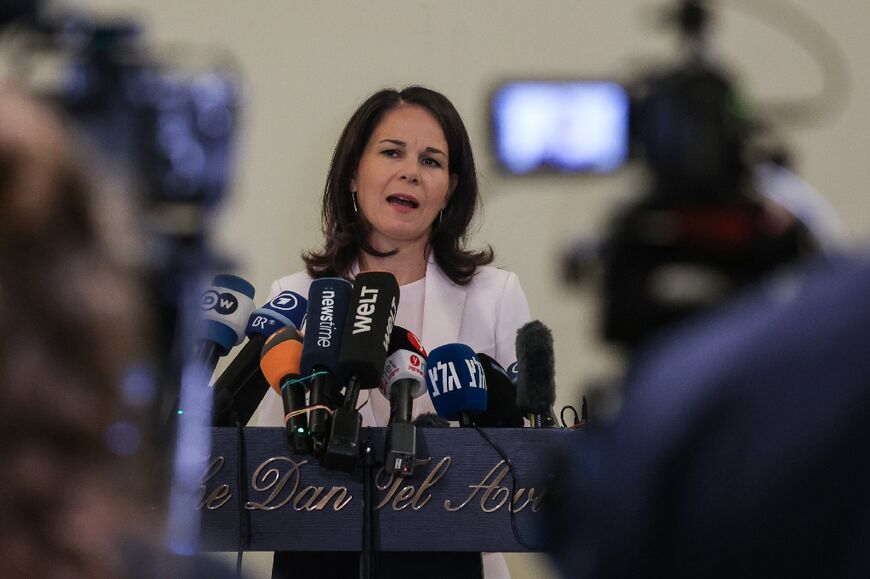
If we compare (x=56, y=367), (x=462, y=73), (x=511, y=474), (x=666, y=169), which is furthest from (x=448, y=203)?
(x=56, y=367)

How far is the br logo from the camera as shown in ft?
6.42

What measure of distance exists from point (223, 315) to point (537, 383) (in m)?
0.50

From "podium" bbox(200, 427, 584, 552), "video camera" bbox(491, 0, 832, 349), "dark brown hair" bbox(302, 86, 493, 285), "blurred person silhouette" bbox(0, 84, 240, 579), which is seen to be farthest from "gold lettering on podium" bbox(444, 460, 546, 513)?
"blurred person silhouette" bbox(0, 84, 240, 579)

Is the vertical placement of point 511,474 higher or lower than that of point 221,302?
lower

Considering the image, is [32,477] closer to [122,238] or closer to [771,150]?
[122,238]

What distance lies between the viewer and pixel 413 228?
2.48 metres

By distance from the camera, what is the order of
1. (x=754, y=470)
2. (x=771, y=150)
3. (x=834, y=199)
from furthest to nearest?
(x=834, y=199), (x=771, y=150), (x=754, y=470)

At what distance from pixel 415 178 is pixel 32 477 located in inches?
79.0

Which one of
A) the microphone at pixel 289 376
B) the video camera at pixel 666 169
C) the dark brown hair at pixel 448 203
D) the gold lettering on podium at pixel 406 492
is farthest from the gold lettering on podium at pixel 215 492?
the video camera at pixel 666 169

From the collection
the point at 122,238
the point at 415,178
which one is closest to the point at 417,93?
the point at 415,178

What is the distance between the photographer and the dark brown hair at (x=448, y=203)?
253 cm

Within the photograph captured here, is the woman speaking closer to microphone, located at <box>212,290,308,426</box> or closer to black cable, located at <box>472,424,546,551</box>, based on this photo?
microphone, located at <box>212,290,308,426</box>

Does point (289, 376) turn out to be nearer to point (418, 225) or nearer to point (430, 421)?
point (430, 421)

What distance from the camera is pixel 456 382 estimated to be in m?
1.91
